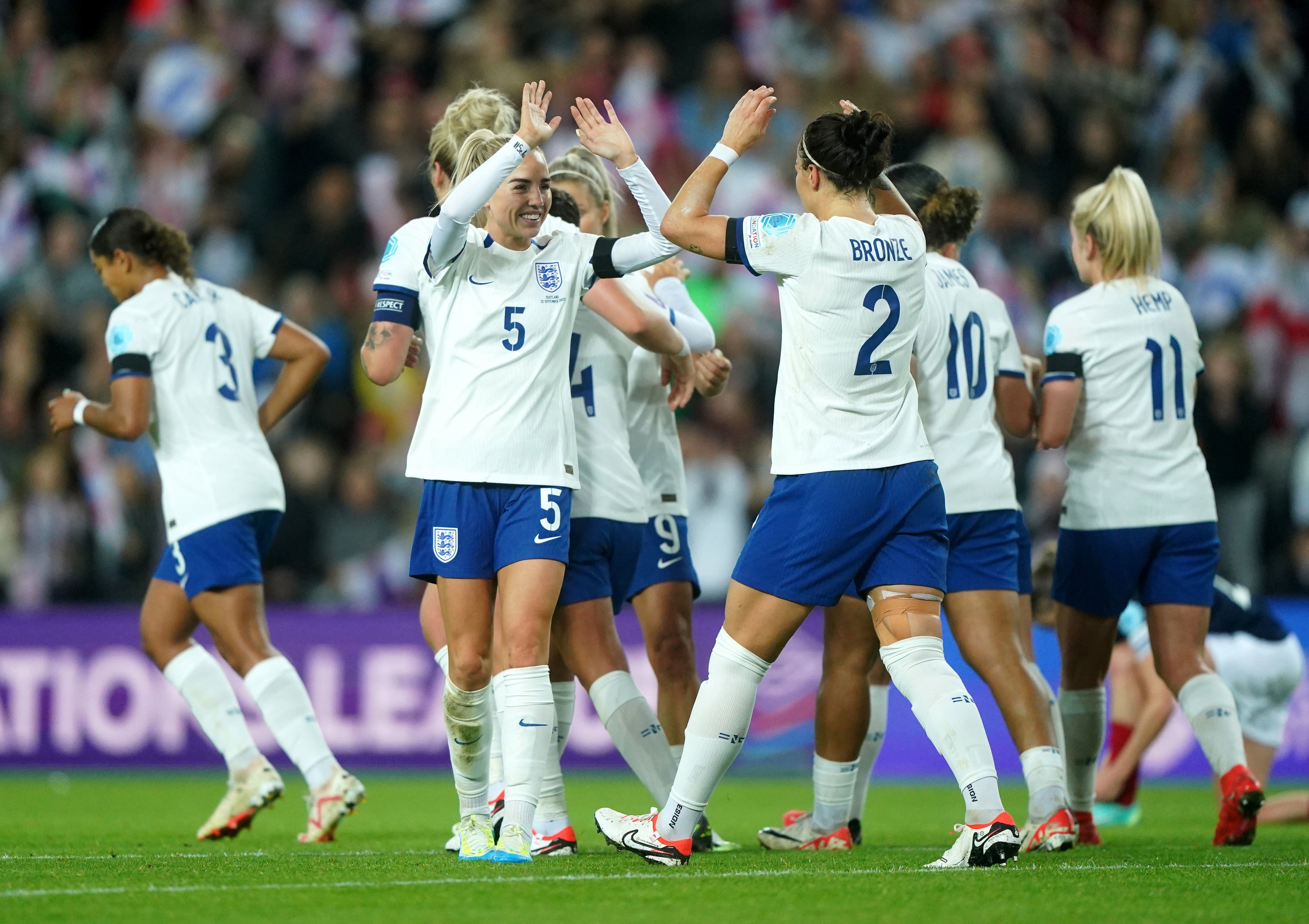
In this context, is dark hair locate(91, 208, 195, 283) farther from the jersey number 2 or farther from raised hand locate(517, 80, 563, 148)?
raised hand locate(517, 80, 563, 148)

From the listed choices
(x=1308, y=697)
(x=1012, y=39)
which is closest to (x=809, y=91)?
(x=1012, y=39)

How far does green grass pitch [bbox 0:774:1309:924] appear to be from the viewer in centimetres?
453

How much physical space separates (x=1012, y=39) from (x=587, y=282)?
11.0 meters

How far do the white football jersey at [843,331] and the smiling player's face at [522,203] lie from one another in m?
0.75

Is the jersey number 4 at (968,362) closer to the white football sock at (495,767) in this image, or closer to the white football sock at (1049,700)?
the white football sock at (1049,700)

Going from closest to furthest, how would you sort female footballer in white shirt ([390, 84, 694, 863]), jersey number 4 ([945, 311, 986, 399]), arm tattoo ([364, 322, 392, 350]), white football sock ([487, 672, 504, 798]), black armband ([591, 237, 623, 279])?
female footballer in white shirt ([390, 84, 694, 863]) < arm tattoo ([364, 322, 392, 350]) < black armband ([591, 237, 623, 279]) < white football sock ([487, 672, 504, 798]) < jersey number 4 ([945, 311, 986, 399])

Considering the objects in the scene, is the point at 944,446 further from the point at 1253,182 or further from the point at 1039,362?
the point at 1253,182

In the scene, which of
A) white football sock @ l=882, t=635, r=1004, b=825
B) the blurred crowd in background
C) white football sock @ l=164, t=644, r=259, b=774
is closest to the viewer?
white football sock @ l=882, t=635, r=1004, b=825

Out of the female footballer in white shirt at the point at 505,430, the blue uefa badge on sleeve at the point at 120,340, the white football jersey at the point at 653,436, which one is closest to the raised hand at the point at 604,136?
the female footballer in white shirt at the point at 505,430

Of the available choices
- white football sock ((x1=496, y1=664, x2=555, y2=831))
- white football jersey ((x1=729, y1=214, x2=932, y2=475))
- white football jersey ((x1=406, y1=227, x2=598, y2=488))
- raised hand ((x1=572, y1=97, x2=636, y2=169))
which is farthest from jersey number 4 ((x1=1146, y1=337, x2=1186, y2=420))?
white football sock ((x1=496, y1=664, x2=555, y2=831))

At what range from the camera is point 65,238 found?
1470 centimetres

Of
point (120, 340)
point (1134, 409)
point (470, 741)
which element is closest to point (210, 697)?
point (120, 340)

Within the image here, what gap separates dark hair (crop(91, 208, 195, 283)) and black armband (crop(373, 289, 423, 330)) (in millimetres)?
2333

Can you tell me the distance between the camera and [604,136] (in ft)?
19.5
